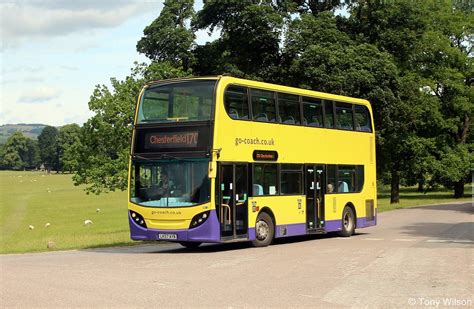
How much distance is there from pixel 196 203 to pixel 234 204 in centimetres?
121

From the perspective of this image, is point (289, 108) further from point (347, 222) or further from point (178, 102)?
point (347, 222)

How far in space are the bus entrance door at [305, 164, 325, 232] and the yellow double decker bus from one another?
1.3 inches

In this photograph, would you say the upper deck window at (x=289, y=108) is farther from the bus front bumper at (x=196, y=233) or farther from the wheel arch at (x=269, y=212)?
the bus front bumper at (x=196, y=233)

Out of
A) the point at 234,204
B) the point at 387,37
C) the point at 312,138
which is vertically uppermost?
the point at 387,37

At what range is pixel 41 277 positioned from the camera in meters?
12.8

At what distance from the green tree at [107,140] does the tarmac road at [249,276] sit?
13802 millimetres

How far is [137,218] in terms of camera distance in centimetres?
1873

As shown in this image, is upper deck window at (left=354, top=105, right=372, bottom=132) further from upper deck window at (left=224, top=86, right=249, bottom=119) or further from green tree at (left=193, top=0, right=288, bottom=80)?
green tree at (left=193, top=0, right=288, bottom=80)

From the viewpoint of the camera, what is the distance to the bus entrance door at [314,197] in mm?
22188

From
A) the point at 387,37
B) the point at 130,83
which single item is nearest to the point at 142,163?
the point at 130,83

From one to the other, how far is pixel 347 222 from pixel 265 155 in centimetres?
578

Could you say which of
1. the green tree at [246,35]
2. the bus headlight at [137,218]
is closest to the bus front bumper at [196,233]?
the bus headlight at [137,218]

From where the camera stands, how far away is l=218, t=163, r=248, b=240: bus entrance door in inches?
722

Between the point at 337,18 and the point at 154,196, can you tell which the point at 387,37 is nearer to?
the point at 337,18
